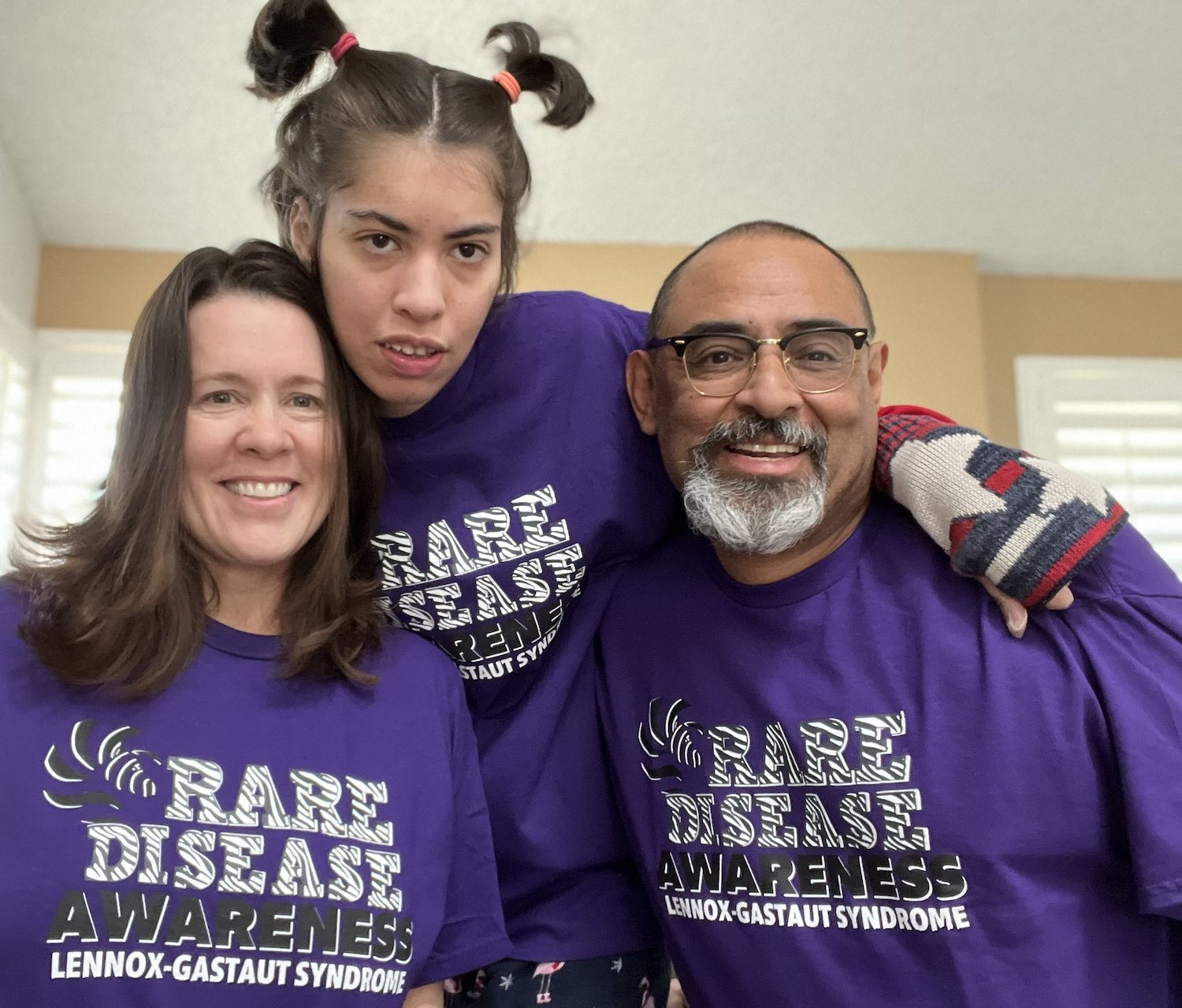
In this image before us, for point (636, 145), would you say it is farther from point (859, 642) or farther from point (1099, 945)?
point (1099, 945)

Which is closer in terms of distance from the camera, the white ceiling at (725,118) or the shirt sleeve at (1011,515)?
the shirt sleeve at (1011,515)

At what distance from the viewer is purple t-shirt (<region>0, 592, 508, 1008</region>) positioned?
1069 millimetres

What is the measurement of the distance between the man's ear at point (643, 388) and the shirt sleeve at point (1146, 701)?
629 millimetres

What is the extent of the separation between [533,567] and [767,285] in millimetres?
511

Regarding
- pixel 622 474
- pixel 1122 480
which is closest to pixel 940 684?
pixel 622 474

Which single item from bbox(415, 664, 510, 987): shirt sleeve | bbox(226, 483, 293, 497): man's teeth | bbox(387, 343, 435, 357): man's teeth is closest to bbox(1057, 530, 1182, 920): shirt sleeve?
bbox(415, 664, 510, 987): shirt sleeve

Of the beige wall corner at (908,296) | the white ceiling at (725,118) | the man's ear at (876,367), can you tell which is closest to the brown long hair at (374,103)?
the man's ear at (876,367)

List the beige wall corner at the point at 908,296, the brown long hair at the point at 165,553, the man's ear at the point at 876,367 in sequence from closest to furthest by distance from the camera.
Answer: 1. the brown long hair at the point at 165,553
2. the man's ear at the point at 876,367
3. the beige wall corner at the point at 908,296

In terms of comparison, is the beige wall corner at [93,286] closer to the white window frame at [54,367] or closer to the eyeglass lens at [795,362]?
the white window frame at [54,367]

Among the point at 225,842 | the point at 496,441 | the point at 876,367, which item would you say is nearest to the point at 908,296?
the point at 876,367

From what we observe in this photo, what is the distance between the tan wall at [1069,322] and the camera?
17.3 feet

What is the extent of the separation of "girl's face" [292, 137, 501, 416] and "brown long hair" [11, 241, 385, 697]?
0.18 feet

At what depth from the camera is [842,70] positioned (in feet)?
11.8

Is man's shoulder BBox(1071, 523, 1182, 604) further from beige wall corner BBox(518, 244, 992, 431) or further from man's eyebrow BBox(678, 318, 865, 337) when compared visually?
beige wall corner BBox(518, 244, 992, 431)
